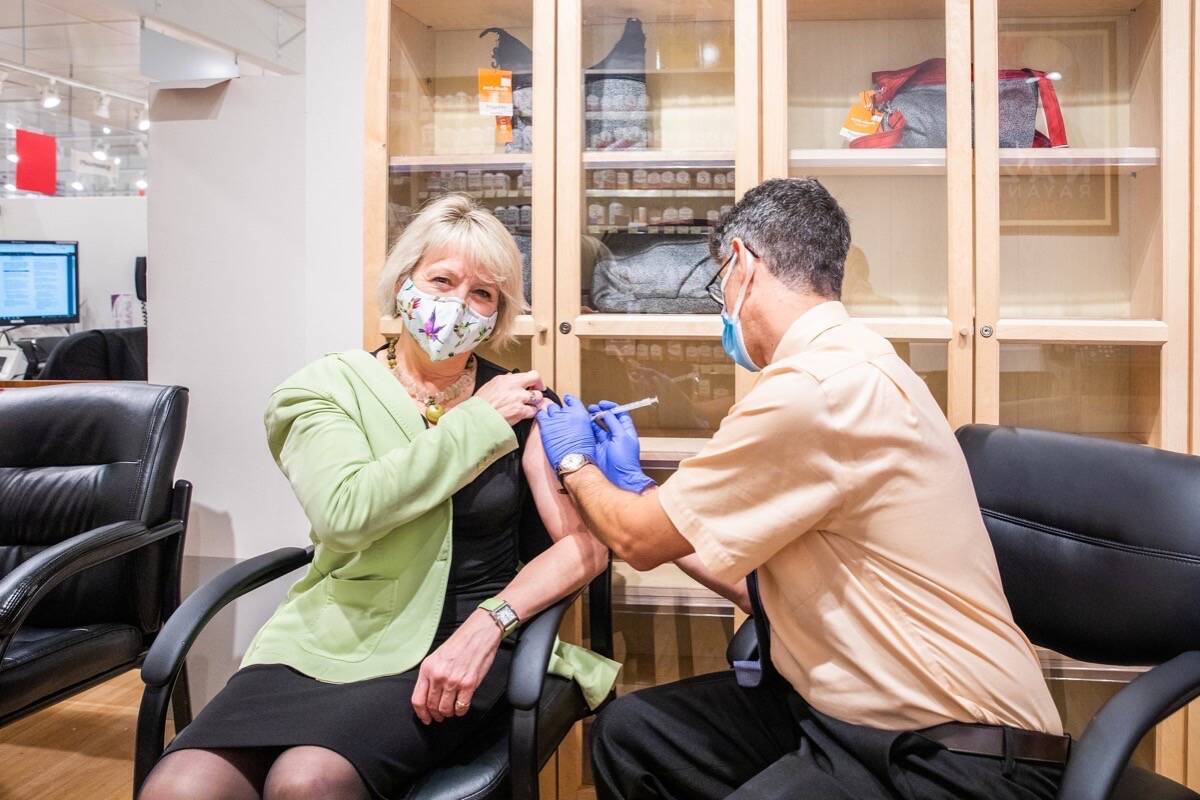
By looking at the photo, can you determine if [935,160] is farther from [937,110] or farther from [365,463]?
[365,463]

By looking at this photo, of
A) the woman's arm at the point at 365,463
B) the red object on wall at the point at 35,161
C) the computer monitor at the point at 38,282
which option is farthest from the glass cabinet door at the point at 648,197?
the red object on wall at the point at 35,161

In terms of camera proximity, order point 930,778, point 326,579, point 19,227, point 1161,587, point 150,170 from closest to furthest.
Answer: point 930,778
point 1161,587
point 326,579
point 150,170
point 19,227

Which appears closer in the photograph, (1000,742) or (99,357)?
(1000,742)

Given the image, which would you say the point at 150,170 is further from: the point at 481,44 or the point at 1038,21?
the point at 1038,21

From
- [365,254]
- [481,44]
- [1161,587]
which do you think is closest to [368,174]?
[365,254]

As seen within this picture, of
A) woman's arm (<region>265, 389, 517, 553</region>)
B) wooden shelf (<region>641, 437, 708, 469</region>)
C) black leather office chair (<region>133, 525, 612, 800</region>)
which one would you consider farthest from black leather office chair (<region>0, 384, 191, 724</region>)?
Result: wooden shelf (<region>641, 437, 708, 469</region>)

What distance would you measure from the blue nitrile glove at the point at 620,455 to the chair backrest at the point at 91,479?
1.23 metres

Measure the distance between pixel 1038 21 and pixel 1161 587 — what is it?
1.42m

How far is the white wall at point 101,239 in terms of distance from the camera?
16.4 feet

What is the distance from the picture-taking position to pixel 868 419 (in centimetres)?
127

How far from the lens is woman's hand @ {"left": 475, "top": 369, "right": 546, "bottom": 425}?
5.67 feet

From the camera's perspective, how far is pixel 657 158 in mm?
2162

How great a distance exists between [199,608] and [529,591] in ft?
1.98

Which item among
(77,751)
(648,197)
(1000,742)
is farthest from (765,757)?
(77,751)
